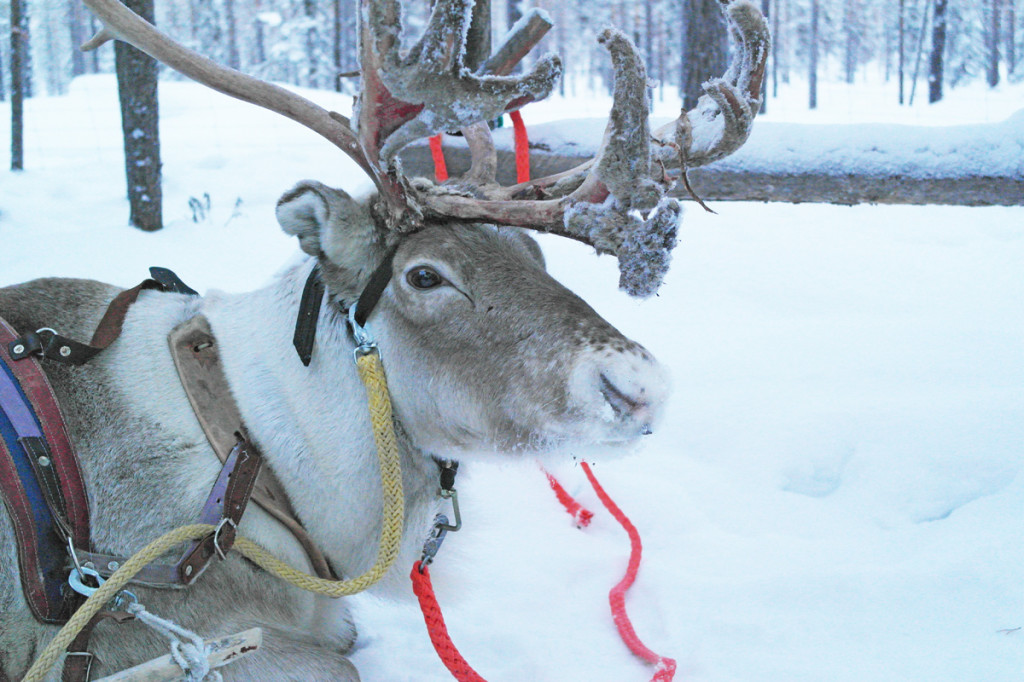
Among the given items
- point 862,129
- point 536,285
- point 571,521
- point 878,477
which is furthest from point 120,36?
point 862,129

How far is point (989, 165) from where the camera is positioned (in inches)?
179

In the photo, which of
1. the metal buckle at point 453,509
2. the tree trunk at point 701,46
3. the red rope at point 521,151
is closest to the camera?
the metal buckle at point 453,509

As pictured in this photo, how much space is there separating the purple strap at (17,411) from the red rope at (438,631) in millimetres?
1108

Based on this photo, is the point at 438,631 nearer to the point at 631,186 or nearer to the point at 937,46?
the point at 631,186

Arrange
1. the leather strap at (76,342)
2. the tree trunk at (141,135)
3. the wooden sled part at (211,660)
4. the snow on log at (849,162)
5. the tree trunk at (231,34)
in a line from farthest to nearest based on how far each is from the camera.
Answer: the tree trunk at (231,34)
the tree trunk at (141,135)
the snow on log at (849,162)
the leather strap at (76,342)
the wooden sled part at (211,660)

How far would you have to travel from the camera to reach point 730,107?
2.19 metres

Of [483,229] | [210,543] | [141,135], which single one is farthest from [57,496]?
[141,135]

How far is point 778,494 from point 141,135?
7554 millimetres

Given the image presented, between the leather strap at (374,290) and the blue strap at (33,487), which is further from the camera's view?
the leather strap at (374,290)

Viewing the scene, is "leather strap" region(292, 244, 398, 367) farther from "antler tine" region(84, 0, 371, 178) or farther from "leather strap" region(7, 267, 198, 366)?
"leather strap" region(7, 267, 198, 366)

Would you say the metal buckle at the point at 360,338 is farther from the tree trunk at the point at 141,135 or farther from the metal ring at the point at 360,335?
the tree trunk at the point at 141,135

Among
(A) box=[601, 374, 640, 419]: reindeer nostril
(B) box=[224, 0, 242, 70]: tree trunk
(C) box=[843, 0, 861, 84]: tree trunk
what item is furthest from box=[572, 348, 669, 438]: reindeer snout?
(C) box=[843, 0, 861, 84]: tree trunk

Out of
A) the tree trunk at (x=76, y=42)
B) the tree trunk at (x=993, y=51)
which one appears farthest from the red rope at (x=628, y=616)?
the tree trunk at (x=76, y=42)

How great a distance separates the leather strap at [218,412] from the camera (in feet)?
6.91
